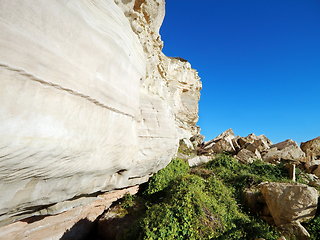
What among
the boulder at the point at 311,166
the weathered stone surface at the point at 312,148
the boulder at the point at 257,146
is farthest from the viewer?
the weathered stone surface at the point at 312,148

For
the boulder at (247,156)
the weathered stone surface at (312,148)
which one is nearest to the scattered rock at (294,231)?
the boulder at (247,156)

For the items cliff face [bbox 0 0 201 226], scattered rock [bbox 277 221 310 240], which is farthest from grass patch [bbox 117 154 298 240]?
cliff face [bbox 0 0 201 226]

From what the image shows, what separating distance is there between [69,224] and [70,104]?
11.1 ft

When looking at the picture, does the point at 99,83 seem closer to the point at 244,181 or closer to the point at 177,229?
the point at 177,229

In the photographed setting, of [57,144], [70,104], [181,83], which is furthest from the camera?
[181,83]

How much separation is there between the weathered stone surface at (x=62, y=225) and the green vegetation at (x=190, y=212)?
658 mm

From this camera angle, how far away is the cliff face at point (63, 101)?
4.14ft

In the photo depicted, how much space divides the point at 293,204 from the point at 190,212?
305cm

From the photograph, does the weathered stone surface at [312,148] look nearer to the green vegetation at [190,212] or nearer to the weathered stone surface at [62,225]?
the green vegetation at [190,212]

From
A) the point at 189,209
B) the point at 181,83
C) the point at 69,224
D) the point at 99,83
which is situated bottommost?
the point at 69,224

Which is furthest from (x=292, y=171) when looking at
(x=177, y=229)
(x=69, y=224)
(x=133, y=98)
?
(x=69, y=224)

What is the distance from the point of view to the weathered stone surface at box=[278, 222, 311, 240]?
3.88 metres

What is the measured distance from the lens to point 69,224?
352 centimetres

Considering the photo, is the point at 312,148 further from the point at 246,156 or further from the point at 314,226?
the point at 314,226
